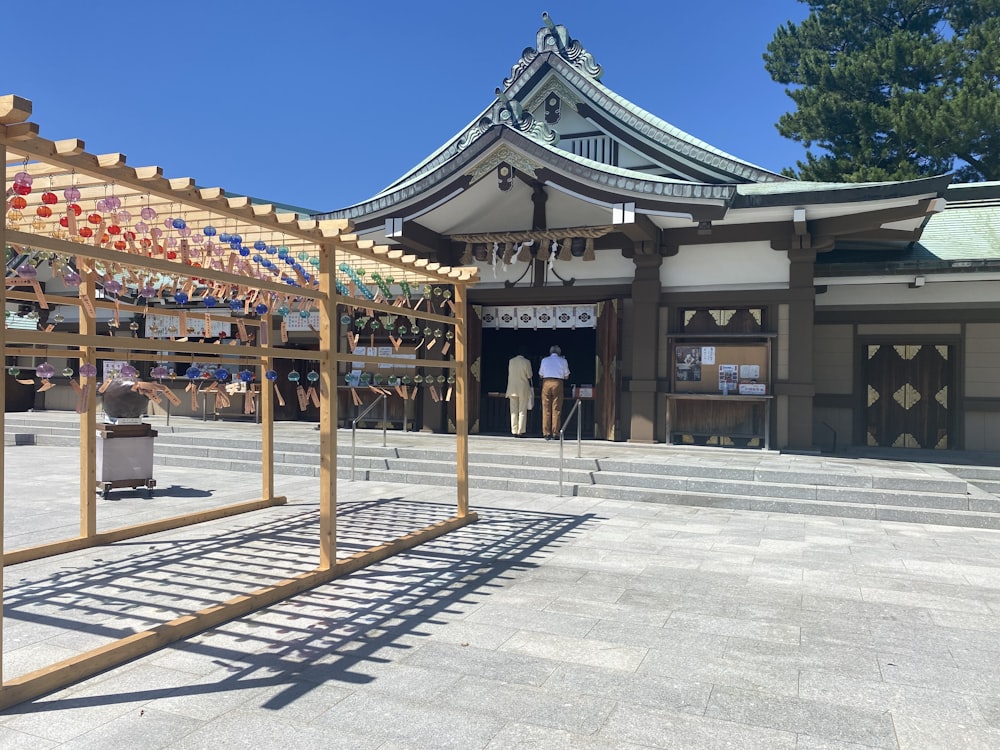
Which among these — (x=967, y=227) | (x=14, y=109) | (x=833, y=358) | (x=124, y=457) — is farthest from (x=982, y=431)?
(x=14, y=109)

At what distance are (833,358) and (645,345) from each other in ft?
12.0

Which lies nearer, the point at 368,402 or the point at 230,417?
the point at 368,402

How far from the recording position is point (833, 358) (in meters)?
13.3

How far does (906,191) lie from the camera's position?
10141mm

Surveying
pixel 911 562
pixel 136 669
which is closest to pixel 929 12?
pixel 911 562

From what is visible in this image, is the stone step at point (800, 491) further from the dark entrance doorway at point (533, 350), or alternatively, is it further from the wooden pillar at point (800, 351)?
the dark entrance doorway at point (533, 350)

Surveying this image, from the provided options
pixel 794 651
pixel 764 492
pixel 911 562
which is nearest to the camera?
pixel 794 651

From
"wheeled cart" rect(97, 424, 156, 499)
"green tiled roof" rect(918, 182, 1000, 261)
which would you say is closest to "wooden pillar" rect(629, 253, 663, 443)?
"green tiled roof" rect(918, 182, 1000, 261)

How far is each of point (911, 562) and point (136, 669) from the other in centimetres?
619

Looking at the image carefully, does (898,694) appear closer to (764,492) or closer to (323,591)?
(323,591)

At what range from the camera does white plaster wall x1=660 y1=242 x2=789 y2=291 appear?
12086 mm

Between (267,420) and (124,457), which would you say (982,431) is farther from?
(124,457)

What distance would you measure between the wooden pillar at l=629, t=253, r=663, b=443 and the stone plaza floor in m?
4.98

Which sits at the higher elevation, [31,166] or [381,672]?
[31,166]
